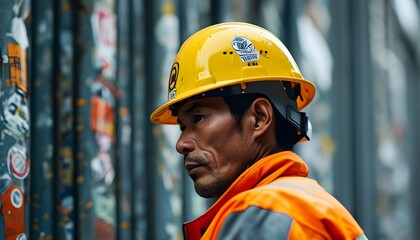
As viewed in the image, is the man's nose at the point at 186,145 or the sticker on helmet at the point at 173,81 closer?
the man's nose at the point at 186,145

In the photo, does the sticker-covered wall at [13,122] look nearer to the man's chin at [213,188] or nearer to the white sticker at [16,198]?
the white sticker at [16,198]

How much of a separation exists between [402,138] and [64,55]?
11.4 ft

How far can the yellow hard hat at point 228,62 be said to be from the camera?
3.57 m

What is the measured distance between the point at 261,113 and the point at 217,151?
8.8 inches

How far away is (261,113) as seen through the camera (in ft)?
11.6

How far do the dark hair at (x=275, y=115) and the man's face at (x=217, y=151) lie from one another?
0.08 ft

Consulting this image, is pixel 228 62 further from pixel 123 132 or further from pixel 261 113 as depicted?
pixel 123 132

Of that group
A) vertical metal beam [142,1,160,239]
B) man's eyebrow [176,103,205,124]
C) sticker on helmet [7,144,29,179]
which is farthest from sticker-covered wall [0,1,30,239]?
vertical metal beam [142,1,160,239]

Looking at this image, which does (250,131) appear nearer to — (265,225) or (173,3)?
(265,225)

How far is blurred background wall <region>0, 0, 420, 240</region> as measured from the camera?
4605mm

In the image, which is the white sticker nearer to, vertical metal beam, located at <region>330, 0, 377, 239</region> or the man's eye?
the man's eye

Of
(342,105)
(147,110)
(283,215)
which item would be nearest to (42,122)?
(147,110)

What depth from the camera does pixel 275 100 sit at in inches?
141

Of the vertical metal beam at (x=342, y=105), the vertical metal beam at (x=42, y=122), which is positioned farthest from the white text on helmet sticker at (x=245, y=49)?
the vertical metal beam at (x=342, y=105)
